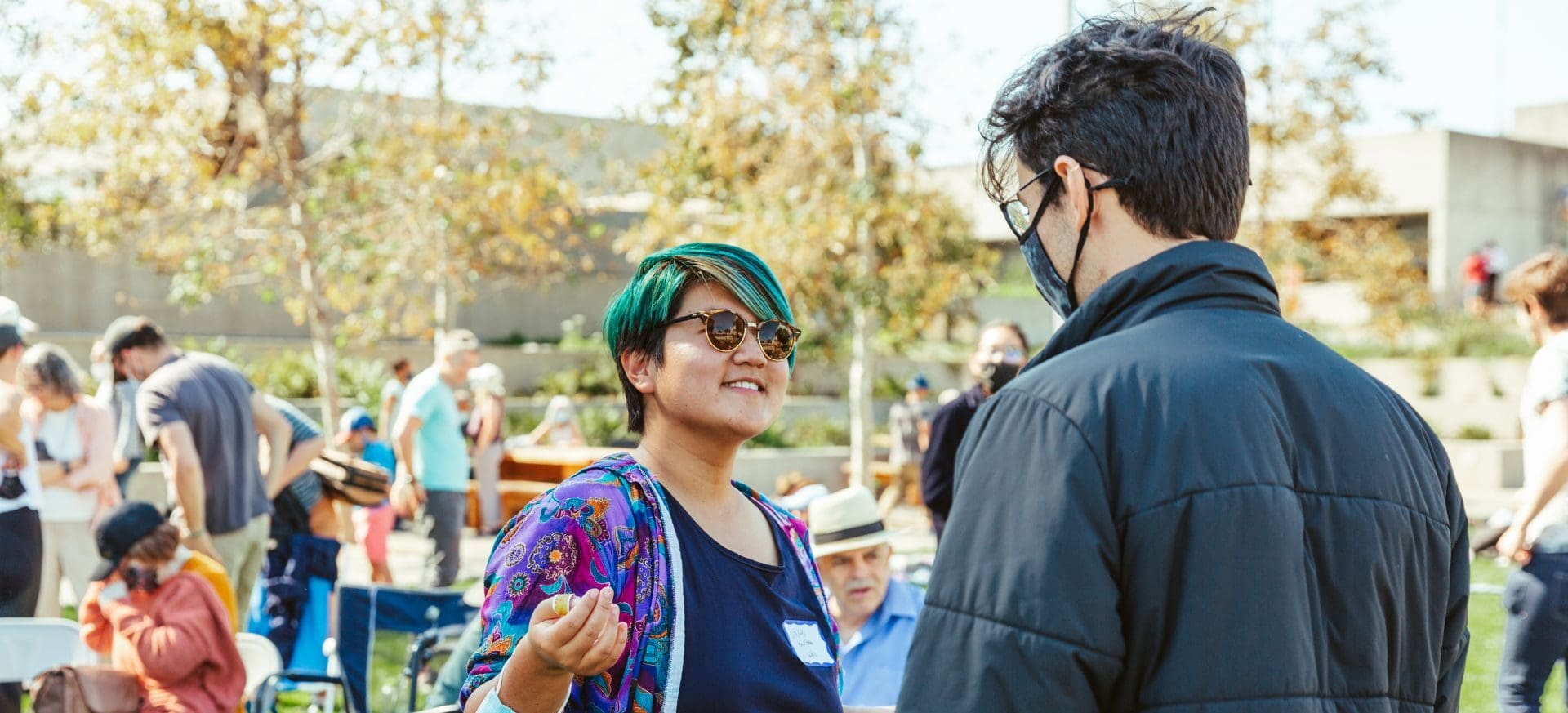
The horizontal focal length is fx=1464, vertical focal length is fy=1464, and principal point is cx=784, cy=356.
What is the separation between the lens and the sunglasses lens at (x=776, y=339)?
98.0 inches

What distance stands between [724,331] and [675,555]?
16.4 inches

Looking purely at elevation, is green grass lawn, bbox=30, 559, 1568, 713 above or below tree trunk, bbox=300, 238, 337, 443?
below

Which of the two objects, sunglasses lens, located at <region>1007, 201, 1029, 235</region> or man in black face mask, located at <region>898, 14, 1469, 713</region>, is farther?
sunglasses lens, located at <region>1007, 201, 1029, 235</region>

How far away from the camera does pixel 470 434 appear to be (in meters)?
13.9

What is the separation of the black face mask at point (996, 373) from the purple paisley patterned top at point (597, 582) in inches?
154

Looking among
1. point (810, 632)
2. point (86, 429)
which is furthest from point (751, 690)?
point (86, 429)

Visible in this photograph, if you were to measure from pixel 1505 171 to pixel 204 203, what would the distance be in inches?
922

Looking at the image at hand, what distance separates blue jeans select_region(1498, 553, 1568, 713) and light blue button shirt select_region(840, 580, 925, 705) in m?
2.10

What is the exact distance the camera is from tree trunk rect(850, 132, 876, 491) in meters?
14.9

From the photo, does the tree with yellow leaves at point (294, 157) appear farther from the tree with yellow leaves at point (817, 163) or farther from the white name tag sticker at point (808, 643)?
the white name tag sticker at point (808, 643)

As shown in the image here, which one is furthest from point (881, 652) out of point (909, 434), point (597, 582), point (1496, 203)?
point (1496, 203)

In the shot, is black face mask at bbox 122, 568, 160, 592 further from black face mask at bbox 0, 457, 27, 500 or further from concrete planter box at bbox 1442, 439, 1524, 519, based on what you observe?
concrete planter box at bbox 1442, 439, 1524, 519

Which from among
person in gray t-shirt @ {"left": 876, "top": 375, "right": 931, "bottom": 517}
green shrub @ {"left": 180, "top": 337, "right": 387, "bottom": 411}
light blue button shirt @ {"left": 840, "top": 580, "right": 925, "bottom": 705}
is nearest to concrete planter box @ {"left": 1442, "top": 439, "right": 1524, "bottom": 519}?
person in gray t-shirt @ {"left": 876, "top": 375, "right": 931, "bottom": 517}

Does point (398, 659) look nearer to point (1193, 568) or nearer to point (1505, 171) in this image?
point (1193, 568)
